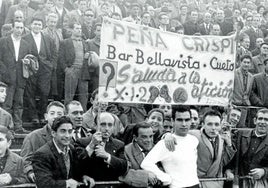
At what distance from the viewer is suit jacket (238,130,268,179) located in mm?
8305

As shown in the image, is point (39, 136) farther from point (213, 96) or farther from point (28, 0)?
point (28, 0)

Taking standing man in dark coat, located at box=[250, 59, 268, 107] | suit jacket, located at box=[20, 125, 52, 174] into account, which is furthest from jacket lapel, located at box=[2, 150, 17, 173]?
standing man in dark coat, located at box=[250, 59, 268, 107]

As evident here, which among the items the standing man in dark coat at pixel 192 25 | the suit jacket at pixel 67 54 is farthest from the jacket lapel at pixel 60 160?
the standing man in dark coat at pixel 192 25

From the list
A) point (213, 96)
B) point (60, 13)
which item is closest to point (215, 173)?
point (213, 96)

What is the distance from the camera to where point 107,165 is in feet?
23.2

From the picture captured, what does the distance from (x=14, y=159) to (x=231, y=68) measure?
136 inches

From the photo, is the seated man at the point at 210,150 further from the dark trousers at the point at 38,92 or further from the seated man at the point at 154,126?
the dark trousers at the point at 38,92

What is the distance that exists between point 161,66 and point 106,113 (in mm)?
1045

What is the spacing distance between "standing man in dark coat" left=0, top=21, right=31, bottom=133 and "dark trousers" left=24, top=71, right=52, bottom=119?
0.24m

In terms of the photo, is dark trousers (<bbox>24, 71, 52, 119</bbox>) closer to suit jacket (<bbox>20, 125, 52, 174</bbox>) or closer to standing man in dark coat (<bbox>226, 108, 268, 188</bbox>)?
suit jacket (<bbox>20, 125, 52, 174</bbox>)

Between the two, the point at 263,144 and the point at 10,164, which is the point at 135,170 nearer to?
the point at 10,164

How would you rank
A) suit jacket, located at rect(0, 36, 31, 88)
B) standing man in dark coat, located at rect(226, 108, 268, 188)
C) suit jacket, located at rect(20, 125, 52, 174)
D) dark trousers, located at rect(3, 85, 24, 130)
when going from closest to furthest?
suit jacket, located at rect(20, 125, 52, 174)
standing man in dark coat, located at rect(226, 108, 268, 188)
dark trousers, located at rect(3, 85, 24, 130)
suit jacket, located at rect(0, 36, 31, 88)

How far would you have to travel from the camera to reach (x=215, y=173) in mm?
7617

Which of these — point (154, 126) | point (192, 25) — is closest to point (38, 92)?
point (154, 126)
